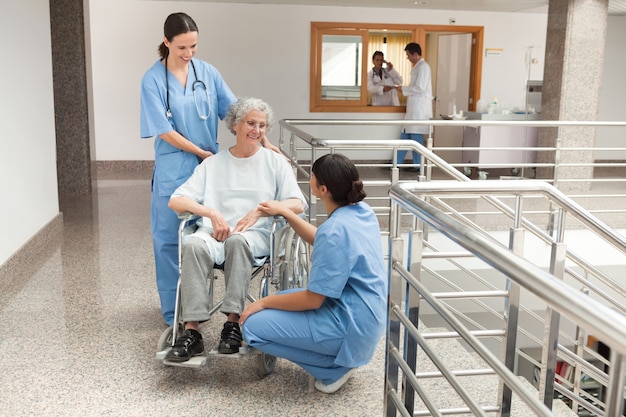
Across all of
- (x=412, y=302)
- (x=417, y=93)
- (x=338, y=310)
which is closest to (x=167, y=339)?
(x=338, y=310)

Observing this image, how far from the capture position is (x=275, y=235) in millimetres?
2645

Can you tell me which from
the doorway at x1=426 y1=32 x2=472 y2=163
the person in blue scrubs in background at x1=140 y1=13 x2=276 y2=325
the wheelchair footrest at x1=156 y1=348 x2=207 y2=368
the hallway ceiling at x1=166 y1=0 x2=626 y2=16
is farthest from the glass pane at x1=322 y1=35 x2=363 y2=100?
the wheelchair footrest at x1=156 y1=348 x2=207 y2=368

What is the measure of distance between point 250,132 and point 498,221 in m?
3.11

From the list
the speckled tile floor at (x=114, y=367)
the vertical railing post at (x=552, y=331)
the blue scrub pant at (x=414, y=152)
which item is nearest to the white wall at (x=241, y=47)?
the blue scrub pant at (x=414, y=152)

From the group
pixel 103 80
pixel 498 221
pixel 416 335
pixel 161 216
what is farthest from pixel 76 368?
pixel 103 80

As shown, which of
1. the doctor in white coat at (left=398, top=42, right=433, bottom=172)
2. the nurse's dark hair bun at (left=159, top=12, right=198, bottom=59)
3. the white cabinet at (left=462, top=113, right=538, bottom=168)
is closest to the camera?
the nurse's dark hair bun at (left=159, top=12, right=198, bottom=59)

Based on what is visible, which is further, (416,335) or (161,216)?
(161,216)

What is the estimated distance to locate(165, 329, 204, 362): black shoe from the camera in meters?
2.50

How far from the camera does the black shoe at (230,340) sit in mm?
2553

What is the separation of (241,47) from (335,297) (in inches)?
281

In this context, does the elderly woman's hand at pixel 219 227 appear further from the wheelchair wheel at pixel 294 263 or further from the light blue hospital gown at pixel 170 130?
the light blue hospital gown at pixel 170 130

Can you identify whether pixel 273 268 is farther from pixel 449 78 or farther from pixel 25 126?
pixel 449 78

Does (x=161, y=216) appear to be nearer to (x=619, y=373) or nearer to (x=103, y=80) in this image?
(x=619, y=373)

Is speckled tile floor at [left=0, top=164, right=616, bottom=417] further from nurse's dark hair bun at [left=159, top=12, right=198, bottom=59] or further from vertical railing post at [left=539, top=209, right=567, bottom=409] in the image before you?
nurse's dark hair bun at [left=159, top=12, right=198, bottom=59]
